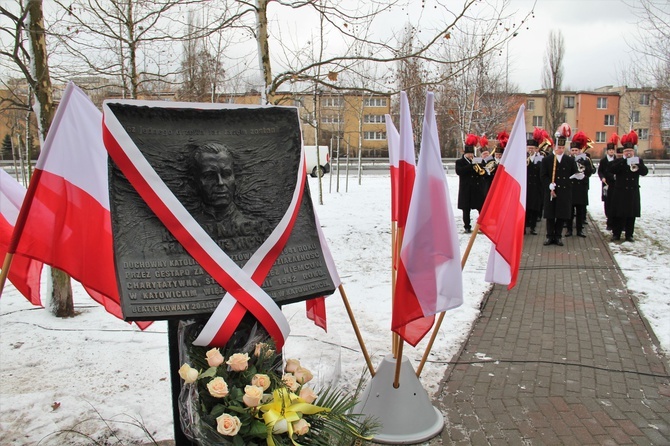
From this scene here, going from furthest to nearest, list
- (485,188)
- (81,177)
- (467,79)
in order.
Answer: (467,79), (485,188), (81,177)

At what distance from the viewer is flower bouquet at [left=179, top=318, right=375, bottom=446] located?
2475 millimetres

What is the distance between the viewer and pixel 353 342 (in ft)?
18.6

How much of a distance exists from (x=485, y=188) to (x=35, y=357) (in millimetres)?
9910

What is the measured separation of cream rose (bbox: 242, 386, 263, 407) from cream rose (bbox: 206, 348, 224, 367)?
0.60 feet

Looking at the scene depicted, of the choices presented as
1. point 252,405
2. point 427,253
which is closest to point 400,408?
point 427,253

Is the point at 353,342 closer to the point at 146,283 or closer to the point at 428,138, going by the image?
the point at 428,138

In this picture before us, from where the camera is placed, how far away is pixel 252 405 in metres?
2.47

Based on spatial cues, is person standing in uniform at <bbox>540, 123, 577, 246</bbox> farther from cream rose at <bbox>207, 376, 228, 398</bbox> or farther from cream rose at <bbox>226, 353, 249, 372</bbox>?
cream rose at <bbox>207, 376, 228, 398</bbox>

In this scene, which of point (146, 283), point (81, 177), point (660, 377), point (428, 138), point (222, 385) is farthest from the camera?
point (660, 377)

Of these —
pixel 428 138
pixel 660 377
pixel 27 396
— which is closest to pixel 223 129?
pixel 428 138

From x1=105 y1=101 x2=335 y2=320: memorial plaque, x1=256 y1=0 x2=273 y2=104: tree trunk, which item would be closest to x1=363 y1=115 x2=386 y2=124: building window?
x1=256 y1=0 x2=273 y2=104: tree trunk

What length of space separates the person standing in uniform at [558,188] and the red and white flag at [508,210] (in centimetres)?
756

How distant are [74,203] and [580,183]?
36.2 ft

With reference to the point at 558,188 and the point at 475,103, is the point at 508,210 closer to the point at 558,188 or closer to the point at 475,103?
the point at 558,188
